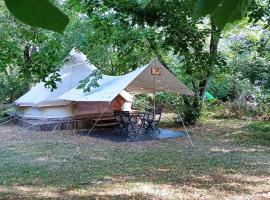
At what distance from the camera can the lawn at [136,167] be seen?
196 inches

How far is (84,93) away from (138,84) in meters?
1.35

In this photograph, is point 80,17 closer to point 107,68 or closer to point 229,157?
point 107,68

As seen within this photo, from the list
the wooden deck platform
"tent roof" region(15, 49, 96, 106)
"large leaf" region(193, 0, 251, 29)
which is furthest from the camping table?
"large leaf" region(193, 0, 251, 29)

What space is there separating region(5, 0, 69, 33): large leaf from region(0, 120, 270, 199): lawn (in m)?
4.67

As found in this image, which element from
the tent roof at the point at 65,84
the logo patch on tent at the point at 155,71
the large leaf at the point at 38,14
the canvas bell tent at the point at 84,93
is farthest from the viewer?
the tent roof at the point at 65,84

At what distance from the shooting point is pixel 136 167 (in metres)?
6.24

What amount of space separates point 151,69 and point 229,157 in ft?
9.48

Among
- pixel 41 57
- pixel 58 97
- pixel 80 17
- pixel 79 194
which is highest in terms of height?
pixel 80 17

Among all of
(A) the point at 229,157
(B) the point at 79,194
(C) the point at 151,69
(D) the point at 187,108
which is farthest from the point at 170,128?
(B) the point at 79,194

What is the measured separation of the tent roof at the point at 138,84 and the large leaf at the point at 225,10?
8110mm

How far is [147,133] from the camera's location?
9812 mm

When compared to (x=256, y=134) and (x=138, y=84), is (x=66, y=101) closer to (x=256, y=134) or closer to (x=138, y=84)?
(x=138, y=84)

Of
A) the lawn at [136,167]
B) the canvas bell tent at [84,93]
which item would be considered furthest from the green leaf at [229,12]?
the canvas bell tent at [84,93]

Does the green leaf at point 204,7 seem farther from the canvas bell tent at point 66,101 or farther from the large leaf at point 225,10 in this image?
the canvas bell tent at point 66,101
